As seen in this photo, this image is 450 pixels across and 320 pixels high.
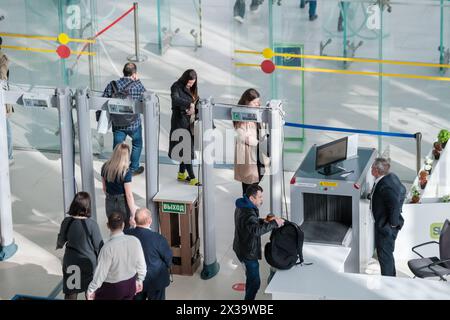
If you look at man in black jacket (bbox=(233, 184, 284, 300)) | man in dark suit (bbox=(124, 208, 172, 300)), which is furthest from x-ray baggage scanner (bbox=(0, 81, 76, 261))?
man in black jacket (bbox=(233, 184, 284, 300))

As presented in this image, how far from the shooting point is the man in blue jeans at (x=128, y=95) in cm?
1161

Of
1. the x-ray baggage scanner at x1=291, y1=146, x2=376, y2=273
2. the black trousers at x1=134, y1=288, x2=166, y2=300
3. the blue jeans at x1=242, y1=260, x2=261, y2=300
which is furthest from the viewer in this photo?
the x-ray baggage scanner at x1=291, y1=146, x2=376, y2=273

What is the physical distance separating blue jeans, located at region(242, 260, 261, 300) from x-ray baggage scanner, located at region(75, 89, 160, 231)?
51.3 inches

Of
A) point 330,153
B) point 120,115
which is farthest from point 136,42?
point 330,153

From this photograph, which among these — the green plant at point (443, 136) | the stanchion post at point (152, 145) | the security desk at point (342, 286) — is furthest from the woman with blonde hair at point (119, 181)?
the green plant at point (443, 136)

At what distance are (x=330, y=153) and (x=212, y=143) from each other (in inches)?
42.5

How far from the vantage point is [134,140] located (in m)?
12.4

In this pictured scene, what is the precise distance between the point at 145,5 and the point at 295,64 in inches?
101

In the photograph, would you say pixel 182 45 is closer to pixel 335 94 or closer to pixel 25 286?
pixel 335 94

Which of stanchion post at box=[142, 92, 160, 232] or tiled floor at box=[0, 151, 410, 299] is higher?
stanchion post at box=[142, 92, 160, 232]

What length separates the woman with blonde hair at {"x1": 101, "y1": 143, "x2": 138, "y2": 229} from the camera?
34.1 ft

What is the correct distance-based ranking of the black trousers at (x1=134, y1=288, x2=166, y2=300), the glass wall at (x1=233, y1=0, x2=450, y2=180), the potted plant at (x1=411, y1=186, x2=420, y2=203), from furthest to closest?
the glass wall at (x1=233, y1=0, x2=450, y2=180) < the potted plant at (x1=411, y1=186, x2=420, y2=203) < the black trousers at (x1=134, y1=288, x2=166, y2=300)

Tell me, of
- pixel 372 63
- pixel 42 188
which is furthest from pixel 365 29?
pixel 42 188

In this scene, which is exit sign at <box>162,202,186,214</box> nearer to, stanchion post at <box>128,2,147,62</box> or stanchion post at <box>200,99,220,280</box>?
stanchion post at <box>200,99,220,280</box>
